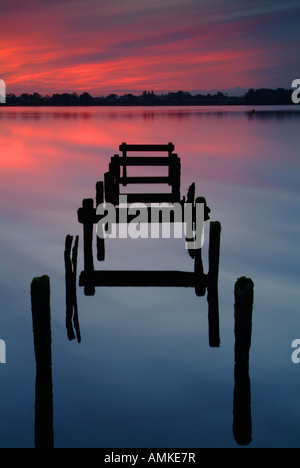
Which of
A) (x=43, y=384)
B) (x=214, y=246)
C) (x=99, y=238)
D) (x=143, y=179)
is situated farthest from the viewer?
(x=143, y=179)

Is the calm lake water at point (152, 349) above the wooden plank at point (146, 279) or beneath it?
beneath

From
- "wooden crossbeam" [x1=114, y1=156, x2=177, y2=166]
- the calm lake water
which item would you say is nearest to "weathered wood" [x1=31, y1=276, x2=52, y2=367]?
the calm lake water

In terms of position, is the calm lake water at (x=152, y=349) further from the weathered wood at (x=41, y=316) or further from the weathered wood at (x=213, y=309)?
the weathered wood at (x=41, y=316)

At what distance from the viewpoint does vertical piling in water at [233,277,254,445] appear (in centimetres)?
700

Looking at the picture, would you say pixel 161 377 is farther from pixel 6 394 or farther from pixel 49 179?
pixel 49 179

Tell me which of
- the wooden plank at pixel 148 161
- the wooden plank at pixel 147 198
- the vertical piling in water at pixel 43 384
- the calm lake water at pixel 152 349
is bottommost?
the calm lake water at pixel 152 349

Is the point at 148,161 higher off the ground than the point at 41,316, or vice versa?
the point at 148,161

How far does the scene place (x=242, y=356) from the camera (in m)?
7.31

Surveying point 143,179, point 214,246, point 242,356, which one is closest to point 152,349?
point 214,246

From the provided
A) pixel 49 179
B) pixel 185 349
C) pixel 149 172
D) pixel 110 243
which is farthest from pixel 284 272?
pixel 149 172

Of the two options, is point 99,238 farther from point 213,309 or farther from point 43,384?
point 43,384

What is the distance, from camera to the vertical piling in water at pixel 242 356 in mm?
7004

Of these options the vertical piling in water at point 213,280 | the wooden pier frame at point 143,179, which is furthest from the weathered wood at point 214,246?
the wooden pier frame at point 143,179
